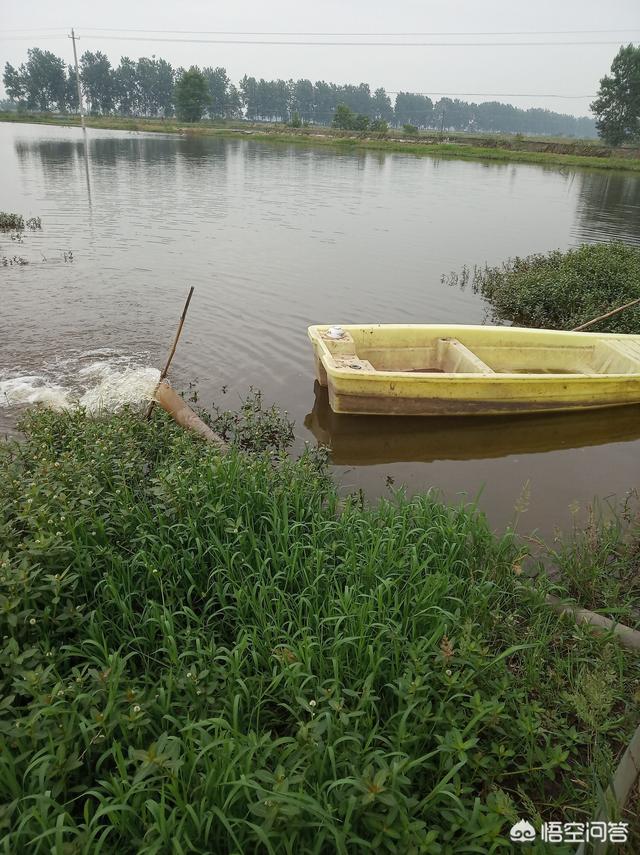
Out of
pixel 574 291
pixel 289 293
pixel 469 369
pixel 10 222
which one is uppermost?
pixel 10 222

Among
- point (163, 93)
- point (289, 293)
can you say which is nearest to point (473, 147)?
point (289, 293)

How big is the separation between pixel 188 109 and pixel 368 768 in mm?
94747

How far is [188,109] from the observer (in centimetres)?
8219

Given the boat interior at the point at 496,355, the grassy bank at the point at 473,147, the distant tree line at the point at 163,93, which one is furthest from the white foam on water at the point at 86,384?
the distant tree line at the point at 163,93

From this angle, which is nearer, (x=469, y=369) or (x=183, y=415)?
(x=183, y=415)

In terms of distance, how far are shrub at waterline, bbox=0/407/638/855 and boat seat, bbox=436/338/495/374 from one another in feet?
→ 10.8

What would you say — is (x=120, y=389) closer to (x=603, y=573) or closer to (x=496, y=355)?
(x=496, y=355)

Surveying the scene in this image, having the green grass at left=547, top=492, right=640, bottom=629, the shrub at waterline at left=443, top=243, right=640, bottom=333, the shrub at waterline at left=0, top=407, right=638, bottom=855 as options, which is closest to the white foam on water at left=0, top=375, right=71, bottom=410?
the shrub at waterline at left=0, top=407, right=638, bottom=855

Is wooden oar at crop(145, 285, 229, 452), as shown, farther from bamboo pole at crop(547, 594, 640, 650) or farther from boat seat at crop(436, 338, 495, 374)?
boat seat at crop(436, 338, 495, 374)

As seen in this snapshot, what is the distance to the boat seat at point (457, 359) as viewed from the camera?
23.3ft

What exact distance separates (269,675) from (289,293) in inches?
378

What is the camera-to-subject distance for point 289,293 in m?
11.5

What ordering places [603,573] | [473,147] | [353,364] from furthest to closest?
[473,147] < [353,364] < [603,573]

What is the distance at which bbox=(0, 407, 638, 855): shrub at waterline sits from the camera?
2057 mm
